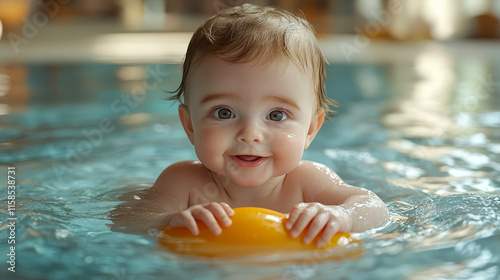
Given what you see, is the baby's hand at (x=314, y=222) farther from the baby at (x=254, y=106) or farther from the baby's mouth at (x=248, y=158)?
the baby's mouth at (x=248, y=158)

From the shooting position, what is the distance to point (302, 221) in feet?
4.90

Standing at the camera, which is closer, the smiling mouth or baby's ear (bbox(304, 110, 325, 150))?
the smiling mouth

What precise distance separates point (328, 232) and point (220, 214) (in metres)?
0.25

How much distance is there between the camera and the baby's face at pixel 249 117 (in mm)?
1646

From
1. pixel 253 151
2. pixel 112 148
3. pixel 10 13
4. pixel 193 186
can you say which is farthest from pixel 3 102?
pixel 10 13

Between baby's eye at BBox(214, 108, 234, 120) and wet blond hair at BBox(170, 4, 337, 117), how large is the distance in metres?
0.13

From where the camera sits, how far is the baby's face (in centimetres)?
165

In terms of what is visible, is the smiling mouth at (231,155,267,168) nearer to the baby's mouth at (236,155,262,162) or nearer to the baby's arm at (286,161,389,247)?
the baby's mouth at (236,155,262,162)

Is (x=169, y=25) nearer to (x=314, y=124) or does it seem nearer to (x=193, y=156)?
(x=193, y=156)

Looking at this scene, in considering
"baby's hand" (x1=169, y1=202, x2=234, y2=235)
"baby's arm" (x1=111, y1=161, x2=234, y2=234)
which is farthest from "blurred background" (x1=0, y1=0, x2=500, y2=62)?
"baby's hand" (x1=169, y1=202, x2=234, y2=235)

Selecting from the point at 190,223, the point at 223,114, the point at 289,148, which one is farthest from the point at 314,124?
the point at 190,223

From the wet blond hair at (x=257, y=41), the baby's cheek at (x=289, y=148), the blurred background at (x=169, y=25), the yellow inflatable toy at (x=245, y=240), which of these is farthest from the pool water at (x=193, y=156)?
the blurred background at (x=169, y=25)

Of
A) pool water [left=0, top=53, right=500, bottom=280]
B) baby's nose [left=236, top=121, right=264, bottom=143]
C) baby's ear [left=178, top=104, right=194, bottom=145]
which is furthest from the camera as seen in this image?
baby's ear [left=178, top=104, right=194, bottom=145]

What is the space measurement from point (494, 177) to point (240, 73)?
1219mm
